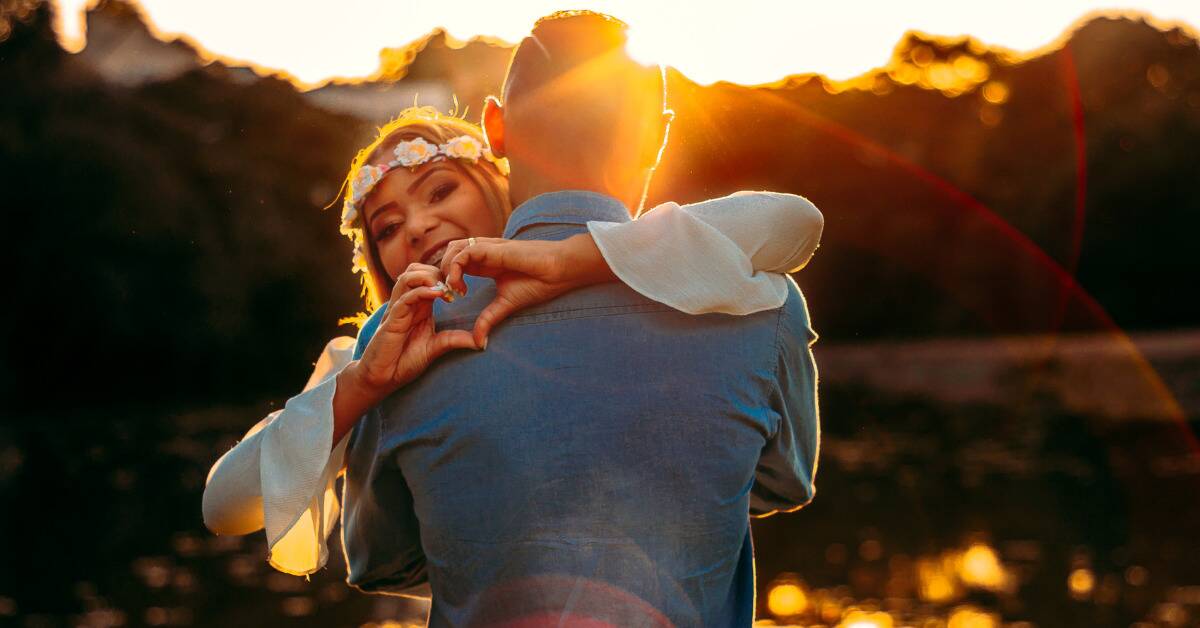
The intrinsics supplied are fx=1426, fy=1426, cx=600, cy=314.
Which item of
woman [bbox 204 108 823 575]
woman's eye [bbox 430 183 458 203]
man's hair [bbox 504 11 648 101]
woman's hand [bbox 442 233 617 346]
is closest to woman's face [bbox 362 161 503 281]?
woman's eye [bbox 430 183 458 203]

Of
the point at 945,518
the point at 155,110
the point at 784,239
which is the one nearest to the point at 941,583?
the point at 945,518

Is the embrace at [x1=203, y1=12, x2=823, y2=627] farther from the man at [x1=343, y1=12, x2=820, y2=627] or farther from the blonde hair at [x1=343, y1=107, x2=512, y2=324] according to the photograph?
the blonde hair at [x1=343, y1=107, x2=512, y2=324]

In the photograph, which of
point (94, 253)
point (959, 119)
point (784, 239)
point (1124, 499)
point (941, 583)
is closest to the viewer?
point (784, 239)

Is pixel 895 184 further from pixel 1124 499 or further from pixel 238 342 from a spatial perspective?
pixel 1124 499

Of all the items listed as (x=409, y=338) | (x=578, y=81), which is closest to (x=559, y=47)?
(x=578, y=81)

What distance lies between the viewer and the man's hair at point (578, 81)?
6.15 ft

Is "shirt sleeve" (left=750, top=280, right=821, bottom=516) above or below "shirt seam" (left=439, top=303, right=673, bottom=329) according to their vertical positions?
below

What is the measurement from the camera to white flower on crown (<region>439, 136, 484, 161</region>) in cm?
287

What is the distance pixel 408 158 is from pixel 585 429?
1207mm

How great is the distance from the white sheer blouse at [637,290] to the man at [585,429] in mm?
47

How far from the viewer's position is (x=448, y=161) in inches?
112

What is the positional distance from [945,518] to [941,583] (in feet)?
8.22

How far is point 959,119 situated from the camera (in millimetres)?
34094

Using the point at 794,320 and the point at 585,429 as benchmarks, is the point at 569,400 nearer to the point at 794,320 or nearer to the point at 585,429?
the point at 585,429
